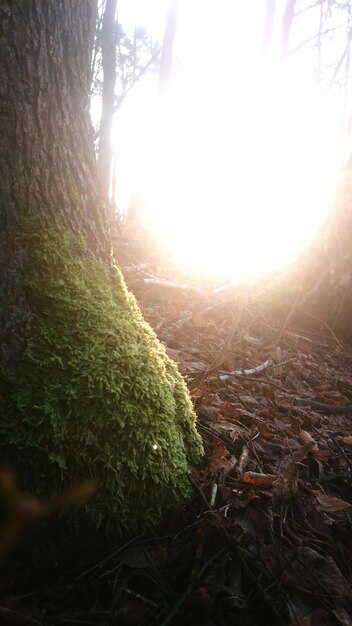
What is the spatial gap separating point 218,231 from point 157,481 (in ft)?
29.6

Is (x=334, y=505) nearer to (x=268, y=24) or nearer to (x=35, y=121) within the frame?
(x=35, y=121)

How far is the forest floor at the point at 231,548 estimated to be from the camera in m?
1.24

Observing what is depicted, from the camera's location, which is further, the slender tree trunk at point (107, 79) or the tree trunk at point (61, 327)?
the slender tree trunk at point (107, 79)

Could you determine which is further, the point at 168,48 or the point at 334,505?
the point at 168,48

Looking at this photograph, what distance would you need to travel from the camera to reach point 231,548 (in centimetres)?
145

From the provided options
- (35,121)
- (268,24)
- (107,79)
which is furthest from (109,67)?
(35,121)

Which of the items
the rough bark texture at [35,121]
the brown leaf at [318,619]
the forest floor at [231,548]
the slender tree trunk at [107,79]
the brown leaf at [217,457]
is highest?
the slender tree trunk at [107,79]

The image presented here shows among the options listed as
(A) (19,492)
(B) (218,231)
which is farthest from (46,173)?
(B) (218,231)

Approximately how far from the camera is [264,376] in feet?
10.8

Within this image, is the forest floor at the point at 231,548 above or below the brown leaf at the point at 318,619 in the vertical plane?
above

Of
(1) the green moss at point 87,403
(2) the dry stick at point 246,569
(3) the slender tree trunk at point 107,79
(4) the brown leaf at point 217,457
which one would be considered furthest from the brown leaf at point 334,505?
(3) the slender tree trunk at point 107,79

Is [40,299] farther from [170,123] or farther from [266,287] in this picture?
[170,123]

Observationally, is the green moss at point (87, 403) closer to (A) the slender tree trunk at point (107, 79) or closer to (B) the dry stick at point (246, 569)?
(B) the dry stick at point (246, 569)

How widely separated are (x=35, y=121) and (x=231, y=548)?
1.91m
